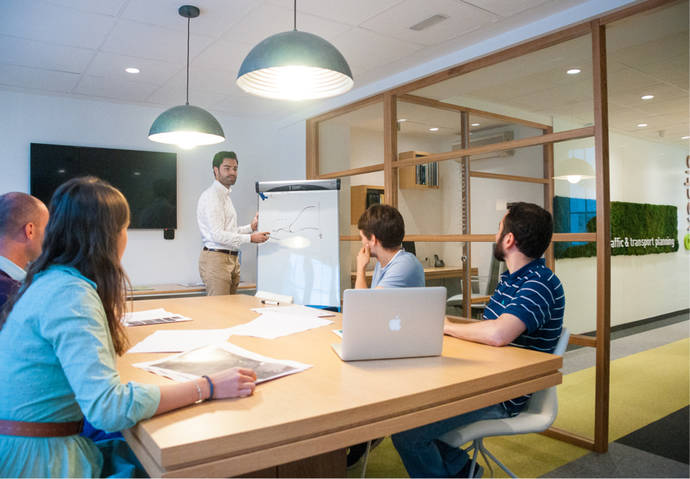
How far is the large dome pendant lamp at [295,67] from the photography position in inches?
71.2

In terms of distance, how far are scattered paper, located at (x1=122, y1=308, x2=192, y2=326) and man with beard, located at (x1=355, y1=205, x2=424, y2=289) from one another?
37.9 inches

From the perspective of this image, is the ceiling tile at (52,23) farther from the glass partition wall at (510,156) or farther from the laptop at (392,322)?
the laptop at (392,322)

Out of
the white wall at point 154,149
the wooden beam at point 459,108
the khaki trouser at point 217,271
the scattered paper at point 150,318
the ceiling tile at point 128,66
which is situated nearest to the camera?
the scattered paper at point 150,318

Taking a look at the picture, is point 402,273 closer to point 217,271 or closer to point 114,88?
point 217,271

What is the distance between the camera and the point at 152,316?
7.87 feet

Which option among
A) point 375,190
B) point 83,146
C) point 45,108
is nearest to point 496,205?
point 375,190

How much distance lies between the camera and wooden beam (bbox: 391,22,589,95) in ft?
9.49

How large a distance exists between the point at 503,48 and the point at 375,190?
171cm

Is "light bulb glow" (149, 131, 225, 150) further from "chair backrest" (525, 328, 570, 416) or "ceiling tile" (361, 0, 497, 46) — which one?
"chair backrest" (525, 328, 570, 416)

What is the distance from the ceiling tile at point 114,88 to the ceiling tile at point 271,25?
143 centimetres

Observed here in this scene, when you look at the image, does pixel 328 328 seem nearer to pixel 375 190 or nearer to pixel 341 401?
pixel 341 401

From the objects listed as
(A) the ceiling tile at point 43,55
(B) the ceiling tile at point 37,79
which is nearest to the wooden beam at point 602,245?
(A) the ceiling tile at point 43,55

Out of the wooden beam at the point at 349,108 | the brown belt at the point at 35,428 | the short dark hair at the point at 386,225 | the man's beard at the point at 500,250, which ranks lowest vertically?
the brown belt at the point at 35,428

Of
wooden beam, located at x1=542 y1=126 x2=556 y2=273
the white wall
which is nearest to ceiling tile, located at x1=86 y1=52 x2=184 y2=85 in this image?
the white wall
